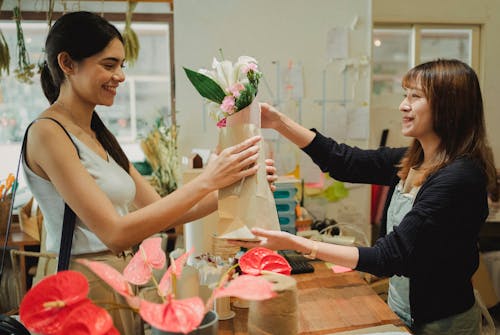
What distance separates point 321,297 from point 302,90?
181 centimetres

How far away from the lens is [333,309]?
150 cm

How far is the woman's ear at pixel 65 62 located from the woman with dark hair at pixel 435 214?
2.51 ft

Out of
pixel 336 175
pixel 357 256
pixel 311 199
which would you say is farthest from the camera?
pixel 311 199

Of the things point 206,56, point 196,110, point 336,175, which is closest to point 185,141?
point 196,110

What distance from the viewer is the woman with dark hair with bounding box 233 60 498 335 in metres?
1.41

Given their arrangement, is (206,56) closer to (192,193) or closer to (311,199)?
(311,199)

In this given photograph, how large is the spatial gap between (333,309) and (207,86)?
2.87ft

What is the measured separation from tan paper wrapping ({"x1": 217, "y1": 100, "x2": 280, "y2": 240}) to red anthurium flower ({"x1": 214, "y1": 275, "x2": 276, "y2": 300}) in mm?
524

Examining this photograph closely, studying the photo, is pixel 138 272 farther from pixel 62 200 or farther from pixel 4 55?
pixel 4 55

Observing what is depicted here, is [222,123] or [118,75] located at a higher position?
[118,75]

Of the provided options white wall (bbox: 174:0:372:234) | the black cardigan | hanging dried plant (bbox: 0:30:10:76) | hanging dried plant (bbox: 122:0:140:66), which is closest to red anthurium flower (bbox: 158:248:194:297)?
the black cardigan

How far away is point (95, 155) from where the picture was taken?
1.34m

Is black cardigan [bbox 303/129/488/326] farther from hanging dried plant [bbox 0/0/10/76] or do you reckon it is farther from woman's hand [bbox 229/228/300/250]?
hanging dried plant [bbox 0/0/10/76]

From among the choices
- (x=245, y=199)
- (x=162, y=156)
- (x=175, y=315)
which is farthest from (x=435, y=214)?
(x=162, y=156)
